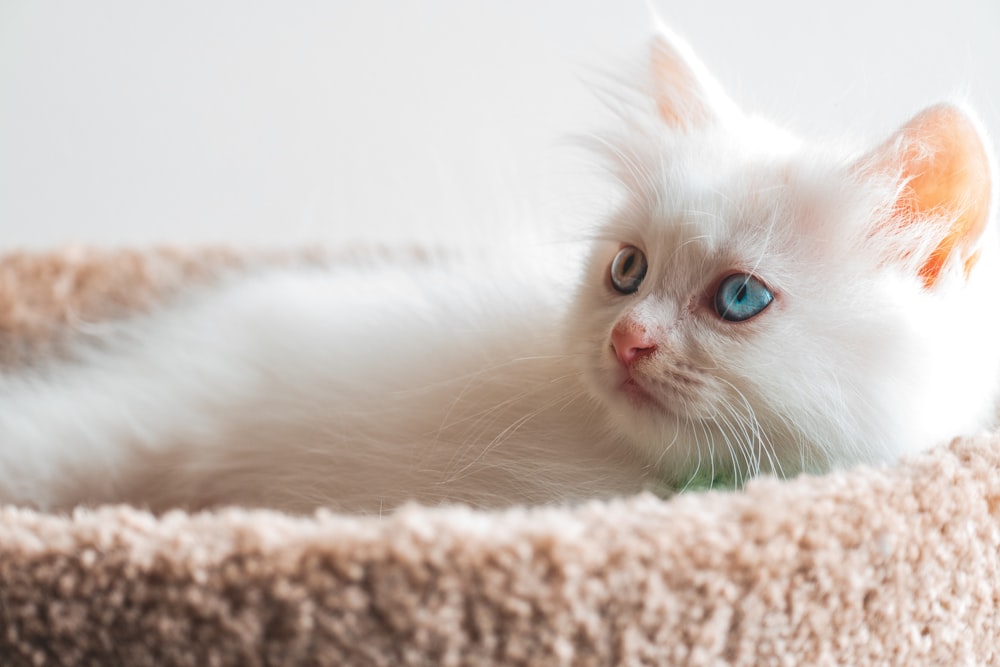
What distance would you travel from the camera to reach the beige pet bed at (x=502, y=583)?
0.64m

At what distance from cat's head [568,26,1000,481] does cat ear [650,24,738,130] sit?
0.15 m

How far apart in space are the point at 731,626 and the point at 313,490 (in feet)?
2.21

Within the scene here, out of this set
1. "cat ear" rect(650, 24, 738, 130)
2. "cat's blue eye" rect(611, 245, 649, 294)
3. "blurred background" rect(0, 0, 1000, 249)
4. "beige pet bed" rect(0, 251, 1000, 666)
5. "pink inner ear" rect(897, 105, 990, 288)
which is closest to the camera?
"beige pet bed" rect(0, 251, 1000, 666)

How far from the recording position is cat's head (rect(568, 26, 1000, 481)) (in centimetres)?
91

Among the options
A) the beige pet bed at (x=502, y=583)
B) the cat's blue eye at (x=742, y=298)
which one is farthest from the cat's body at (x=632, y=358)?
the beige pet bed at (x=502, y=583)

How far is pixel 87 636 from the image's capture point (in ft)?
2.24

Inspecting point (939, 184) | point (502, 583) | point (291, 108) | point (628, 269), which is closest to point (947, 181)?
point (939, 184)

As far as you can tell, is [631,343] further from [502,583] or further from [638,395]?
[502,583]

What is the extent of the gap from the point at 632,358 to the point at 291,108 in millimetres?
1795

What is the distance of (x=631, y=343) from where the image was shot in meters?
0.92

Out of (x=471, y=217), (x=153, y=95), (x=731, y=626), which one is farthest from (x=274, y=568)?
(x=153, y=95)

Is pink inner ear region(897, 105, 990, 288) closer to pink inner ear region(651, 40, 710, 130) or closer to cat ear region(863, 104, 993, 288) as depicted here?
cat ear region(863, 104, 993, 288)

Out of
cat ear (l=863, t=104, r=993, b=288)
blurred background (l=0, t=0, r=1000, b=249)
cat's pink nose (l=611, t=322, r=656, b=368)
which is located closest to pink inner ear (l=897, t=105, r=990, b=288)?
cat ear (l=863, t=104, r=993, b=288)

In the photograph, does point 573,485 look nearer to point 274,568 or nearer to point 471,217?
point 274,568
